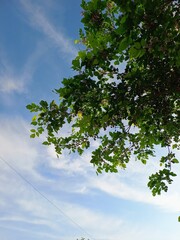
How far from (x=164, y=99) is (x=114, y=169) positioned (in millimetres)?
2359

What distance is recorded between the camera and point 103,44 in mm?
5359

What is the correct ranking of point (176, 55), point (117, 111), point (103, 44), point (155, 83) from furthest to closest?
point (117, 111) → point (155, 83) → point (103, 44) → point (176, 55)

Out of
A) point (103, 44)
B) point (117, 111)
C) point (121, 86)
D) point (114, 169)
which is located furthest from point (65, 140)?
point (103, 44)

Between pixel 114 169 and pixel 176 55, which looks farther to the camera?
pixel 114 169

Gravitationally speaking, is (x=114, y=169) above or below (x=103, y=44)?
below

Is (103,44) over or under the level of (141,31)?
over

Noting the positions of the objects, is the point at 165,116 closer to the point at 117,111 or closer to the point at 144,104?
the point at 144,104

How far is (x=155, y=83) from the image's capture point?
5738mm

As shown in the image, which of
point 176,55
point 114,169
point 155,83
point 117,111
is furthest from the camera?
point 114,169

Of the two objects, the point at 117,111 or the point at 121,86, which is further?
the point at 117,111

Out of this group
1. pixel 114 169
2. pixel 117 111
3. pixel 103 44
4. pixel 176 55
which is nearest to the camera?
pixel 176 55

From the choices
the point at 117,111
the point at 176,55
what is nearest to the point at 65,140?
the point at 117,111

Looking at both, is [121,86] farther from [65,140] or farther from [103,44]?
[65,140]

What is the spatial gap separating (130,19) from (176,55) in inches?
36.5
